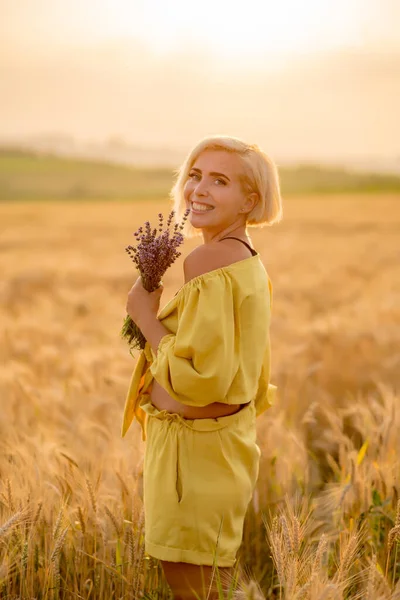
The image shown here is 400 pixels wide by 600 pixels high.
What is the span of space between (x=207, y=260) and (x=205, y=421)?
1.40ft

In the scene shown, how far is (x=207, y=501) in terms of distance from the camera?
6.74 ft

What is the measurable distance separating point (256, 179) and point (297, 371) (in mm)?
2343

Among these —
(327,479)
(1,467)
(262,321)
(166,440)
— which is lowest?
(327,479)

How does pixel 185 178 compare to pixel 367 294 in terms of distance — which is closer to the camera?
pixel 185 178

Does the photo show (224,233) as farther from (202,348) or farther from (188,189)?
(202,348)

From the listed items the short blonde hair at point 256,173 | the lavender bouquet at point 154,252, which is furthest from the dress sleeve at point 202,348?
the short blonde hair at point 256,173

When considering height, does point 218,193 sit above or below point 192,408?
above

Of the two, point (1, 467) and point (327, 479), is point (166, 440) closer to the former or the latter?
point (1, 467)

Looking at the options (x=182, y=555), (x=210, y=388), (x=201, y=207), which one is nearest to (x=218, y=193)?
(x=201, y=207)

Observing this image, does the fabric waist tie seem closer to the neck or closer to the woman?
the woman

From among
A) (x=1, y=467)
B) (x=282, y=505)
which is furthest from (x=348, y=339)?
(x=1, y=467)

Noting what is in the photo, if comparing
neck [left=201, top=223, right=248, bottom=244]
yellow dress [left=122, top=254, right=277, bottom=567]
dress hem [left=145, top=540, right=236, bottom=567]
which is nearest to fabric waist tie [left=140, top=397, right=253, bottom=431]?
yellow dress [left=122, top=254, right=277, bottom=567]

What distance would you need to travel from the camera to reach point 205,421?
81.5 inches

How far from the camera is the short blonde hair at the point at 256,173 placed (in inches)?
81.5
